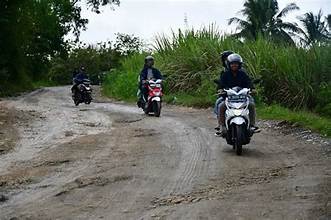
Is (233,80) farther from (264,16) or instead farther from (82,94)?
(264,16)

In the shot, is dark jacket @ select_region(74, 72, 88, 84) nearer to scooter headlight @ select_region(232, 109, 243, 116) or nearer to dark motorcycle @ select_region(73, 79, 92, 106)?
dark motorcycle @ select_region(73, 79, 92, 106)

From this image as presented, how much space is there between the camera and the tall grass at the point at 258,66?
17.8 m

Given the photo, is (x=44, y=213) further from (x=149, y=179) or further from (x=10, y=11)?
(x=10, y=11)

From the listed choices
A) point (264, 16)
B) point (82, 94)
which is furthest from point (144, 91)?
point (264, 16)

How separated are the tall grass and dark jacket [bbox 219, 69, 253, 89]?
745cm

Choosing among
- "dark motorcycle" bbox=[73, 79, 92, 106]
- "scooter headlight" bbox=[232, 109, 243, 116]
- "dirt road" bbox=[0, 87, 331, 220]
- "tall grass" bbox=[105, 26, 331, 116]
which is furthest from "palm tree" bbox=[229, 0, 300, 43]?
"scooter headlight" bbox=[232, 109, 243, 116]

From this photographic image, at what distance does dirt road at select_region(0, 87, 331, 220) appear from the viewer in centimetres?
602

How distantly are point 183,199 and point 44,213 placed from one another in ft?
4.91

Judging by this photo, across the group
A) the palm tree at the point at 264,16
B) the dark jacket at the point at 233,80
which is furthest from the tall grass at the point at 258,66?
the palm tree at the point at 264,16

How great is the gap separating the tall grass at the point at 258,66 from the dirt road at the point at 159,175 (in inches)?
190

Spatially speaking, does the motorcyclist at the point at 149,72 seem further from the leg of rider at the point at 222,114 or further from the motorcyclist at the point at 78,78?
the leg of rider at the point at 222,114

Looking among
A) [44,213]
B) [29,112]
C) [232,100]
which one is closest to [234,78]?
[232,100]

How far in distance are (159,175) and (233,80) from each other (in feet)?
9.79

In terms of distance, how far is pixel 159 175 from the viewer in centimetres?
784
